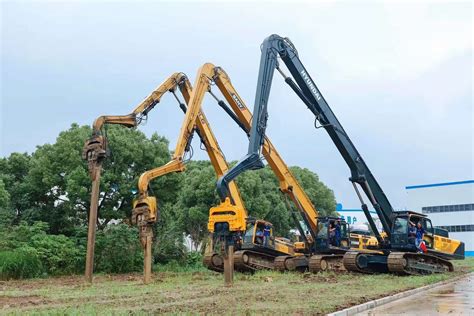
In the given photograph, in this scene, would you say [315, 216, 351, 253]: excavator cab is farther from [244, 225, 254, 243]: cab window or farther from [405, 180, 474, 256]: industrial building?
[405, 180, 474, 256]: industrial building

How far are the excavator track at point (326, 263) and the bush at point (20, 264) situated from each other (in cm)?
1198

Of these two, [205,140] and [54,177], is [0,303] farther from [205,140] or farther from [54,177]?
[54,177]

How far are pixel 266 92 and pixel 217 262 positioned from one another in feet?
29.2

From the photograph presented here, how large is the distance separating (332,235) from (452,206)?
44.4 m

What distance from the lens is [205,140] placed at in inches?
977

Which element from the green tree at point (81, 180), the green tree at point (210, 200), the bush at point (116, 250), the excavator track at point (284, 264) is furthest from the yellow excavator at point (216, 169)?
the green tree at point (210, 200)

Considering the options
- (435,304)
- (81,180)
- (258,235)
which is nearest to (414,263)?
(258,235)

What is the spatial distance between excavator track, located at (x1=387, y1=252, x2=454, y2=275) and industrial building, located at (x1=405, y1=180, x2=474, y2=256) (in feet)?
135

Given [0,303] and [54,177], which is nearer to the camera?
[0,303]

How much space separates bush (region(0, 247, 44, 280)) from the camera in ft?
73.7

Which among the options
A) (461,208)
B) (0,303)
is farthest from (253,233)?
(461,208)

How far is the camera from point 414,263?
867 inches

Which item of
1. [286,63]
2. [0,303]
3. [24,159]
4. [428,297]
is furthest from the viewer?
[24,159]

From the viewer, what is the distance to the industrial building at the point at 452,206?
61.9 m
